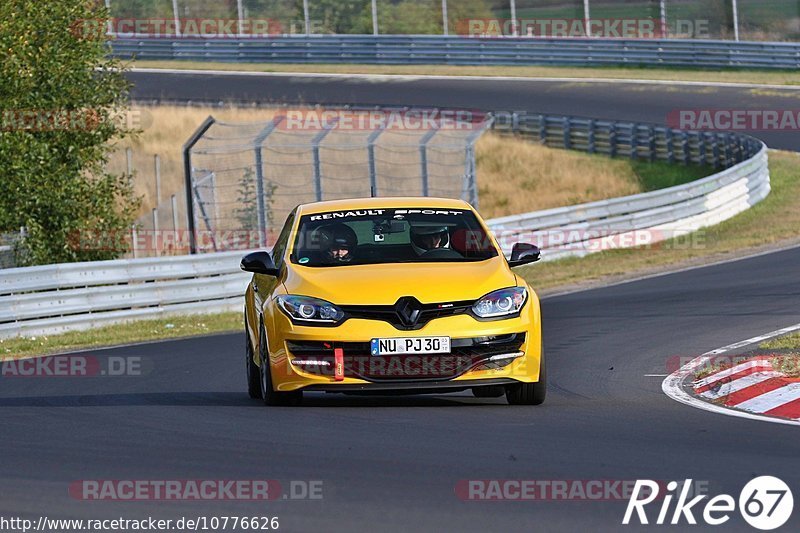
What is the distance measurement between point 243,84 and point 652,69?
42.4 feet

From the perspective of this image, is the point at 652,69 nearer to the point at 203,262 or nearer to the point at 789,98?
the point at 789,98

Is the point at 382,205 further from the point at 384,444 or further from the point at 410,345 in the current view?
the point at 384,444

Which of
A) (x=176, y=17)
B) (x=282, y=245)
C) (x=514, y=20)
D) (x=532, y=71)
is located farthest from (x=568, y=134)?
(x=282, y=245)

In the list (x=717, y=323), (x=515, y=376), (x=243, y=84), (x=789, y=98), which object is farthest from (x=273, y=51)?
(x=515, y=376)

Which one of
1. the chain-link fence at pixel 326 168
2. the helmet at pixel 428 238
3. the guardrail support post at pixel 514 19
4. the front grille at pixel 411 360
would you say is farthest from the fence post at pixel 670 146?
the front grille at pixel 411 360

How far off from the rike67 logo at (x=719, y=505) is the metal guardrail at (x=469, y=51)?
38978 millimetres

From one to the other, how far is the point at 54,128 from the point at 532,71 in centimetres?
2772

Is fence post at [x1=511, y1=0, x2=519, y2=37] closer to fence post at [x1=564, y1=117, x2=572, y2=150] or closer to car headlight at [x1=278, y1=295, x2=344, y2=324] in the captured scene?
fence post at [x1=564, y1=117, x2=572, y2=150]

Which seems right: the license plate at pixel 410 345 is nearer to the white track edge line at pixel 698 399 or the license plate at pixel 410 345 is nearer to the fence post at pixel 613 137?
the white track edge line at pixel 698 399

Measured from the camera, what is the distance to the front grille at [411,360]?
9484 millimetres

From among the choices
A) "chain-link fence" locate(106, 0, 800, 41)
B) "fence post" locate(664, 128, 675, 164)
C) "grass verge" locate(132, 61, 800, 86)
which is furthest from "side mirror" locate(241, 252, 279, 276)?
"chain-link fence" locate(106, 0, 800, 41)

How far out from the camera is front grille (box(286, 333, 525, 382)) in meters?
9.48

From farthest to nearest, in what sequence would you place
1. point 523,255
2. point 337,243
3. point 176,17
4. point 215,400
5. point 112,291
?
point 176,17
point 112,291
point 215,400
point 337,243
point 523,255

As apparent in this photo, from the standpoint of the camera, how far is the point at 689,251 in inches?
948
